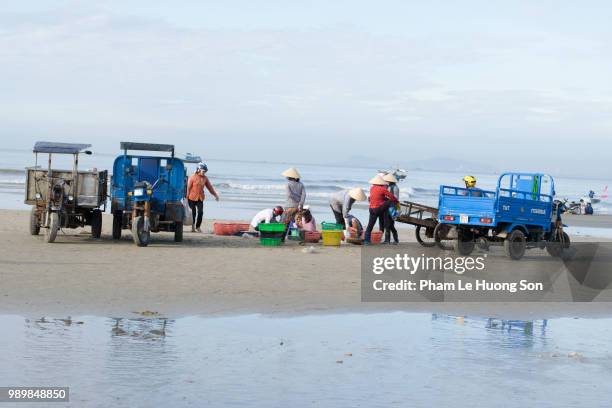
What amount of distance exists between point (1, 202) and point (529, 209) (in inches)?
861

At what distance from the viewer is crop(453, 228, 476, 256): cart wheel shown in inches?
706

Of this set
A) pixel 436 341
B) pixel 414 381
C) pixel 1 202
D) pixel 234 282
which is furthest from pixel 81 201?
pixel 1 202

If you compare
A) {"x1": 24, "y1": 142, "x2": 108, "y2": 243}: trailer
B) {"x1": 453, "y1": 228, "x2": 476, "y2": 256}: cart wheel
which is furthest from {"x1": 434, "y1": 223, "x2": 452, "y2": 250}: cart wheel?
{"x1": 24, "y1": 142, "x2": 108, "y2": 243}: trailer

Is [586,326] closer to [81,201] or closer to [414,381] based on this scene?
[414,381]

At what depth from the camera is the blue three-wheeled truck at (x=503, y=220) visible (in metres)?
17.1

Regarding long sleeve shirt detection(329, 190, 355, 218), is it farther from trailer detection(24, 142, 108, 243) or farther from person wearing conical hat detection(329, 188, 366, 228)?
trailer detection(24, 142, 108, 243)

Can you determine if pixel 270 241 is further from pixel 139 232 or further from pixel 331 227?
pixel 139 232

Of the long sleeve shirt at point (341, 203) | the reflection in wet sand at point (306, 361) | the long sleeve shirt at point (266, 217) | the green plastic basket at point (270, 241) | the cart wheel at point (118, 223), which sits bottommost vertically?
the reflection in wet sand at point (306, 361)

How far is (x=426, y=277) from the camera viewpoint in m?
14.2

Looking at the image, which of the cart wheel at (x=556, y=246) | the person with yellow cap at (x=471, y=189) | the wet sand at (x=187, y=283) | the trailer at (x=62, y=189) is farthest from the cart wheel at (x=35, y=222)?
the cart wheel at (x=556, y=246)

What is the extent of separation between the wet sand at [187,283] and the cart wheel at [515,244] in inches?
113

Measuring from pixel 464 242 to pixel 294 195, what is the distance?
3.58m

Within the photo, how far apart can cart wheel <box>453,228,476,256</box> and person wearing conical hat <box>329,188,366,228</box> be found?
2.44 m

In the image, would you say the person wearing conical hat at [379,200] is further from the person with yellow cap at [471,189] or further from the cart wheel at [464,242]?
the cart wheel at [464,242]
